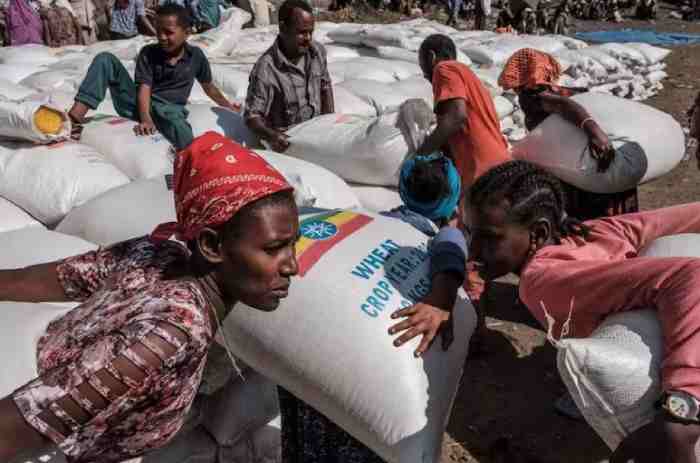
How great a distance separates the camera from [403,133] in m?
2.74

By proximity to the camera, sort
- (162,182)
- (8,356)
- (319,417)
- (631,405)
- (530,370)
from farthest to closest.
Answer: (530,370), (162,182), (319,417), (8,356), (631,405)

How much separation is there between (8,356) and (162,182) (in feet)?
3.68

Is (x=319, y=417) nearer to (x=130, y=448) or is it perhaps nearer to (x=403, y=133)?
(x=130, y=448)

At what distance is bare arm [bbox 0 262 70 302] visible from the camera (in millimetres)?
1443

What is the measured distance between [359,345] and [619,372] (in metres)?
0.53

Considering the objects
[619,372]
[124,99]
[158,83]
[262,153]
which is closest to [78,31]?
[124,99]

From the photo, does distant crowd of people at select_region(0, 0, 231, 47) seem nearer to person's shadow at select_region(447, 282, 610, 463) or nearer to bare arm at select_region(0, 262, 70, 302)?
person's shadow at select_region(447, 282, 610, 463)

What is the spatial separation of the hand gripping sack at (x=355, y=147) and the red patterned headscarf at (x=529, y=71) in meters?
0.49

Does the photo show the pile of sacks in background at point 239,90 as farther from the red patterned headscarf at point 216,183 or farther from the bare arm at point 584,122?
the red patterned headscarf at point 216,183

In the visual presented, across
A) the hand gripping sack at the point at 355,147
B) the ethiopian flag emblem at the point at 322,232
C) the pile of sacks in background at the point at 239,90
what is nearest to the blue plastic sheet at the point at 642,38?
the pile of sacks in background at the point at 239,90

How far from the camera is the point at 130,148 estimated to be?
9.36 feet

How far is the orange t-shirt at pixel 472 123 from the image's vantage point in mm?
2436

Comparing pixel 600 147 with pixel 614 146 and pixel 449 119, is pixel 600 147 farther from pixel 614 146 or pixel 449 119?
pixel 449 119

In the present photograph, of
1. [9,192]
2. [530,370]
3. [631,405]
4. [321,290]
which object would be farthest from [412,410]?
[9,192]
